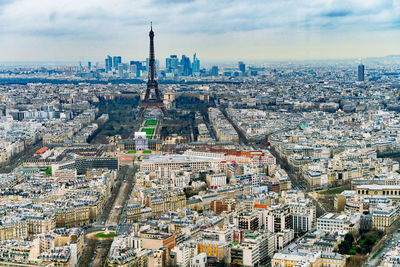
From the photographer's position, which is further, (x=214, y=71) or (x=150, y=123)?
(x=214, y=71)

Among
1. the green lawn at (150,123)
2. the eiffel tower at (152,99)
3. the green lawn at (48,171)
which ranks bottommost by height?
the green lawn at (48,171)

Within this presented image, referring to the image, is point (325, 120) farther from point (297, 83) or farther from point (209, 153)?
point (297, 83)

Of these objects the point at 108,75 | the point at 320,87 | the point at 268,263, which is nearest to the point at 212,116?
the point at 320,87

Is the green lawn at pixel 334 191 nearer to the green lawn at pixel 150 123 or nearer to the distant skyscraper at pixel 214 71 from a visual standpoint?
the green lawn at pixel 150 123

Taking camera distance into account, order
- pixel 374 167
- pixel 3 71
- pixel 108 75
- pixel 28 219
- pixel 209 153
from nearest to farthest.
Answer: pixel 28 219, pixel 374 167, pixel 209 153, pixel 3 71, pixel 108 75

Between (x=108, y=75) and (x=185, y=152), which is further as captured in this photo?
(x=108, y=75)

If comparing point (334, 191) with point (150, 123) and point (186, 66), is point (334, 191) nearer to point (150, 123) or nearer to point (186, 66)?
point (150, 123)

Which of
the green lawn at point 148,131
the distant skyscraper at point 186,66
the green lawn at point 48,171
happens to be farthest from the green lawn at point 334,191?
the distant skyscraper at point 186,66

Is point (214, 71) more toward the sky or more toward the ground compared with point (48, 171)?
more toward the sky

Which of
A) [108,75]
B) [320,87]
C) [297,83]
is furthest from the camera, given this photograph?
[108,75]

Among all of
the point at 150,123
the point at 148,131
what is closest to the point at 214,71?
the point at 150,123

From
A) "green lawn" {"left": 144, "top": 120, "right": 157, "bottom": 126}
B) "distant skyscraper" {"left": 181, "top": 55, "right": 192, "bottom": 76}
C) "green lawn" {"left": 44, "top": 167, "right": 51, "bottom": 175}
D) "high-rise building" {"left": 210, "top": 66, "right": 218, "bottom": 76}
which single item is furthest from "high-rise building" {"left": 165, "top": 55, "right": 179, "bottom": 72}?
"green lawn" {"left": 44, "top": 167, "right": 51, "bottom": 175}
